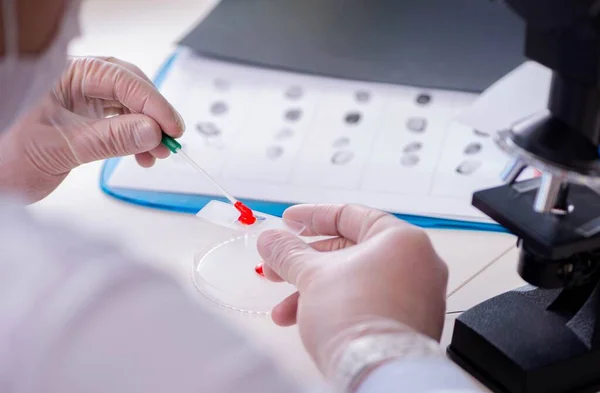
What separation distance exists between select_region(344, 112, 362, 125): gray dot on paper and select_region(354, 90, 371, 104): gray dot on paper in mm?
48

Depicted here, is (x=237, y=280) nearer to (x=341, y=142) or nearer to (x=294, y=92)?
(x=341, y=142)

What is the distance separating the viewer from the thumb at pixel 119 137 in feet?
2.88

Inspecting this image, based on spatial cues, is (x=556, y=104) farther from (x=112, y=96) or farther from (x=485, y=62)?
(x=485, y=62)

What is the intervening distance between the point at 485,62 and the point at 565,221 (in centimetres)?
74

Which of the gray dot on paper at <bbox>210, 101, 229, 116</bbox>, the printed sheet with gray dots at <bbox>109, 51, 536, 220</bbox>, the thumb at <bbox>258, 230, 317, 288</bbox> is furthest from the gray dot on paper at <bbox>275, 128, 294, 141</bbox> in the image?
the thumb at <bbox>258, 230, 317, 288</bbox>

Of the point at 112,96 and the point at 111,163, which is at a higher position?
the point at 112,96

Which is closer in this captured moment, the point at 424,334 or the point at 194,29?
the point at 424,334

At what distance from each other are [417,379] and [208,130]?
26.5 inches

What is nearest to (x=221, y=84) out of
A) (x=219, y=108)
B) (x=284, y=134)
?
(x=219, y=108)

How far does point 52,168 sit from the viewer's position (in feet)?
3.08

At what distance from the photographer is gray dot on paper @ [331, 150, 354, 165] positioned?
1.08m

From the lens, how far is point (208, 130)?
115 cm

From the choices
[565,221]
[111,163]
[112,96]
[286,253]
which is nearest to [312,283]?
[286,253]

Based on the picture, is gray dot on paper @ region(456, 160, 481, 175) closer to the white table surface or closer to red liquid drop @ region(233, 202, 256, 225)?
the white table surface
